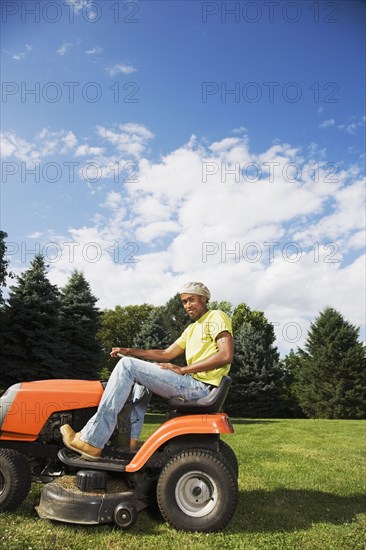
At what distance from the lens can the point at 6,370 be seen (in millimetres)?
20344

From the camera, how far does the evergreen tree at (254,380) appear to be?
34.0 m

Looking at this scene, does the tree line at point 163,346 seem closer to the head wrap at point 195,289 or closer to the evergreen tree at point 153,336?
the evergreen tree at point 153,336

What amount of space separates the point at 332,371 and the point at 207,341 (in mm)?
33030

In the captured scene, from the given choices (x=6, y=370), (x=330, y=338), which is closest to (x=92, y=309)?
(x=6, y=370)

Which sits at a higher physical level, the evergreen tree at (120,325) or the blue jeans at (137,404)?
the evergreen tree at (120,325)

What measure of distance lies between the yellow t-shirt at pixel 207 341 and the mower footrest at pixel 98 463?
3.08 feet

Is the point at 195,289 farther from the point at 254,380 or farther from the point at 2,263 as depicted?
the point at 254,380

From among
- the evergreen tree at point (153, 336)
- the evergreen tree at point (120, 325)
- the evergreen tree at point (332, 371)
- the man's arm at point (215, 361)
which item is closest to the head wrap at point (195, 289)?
the man's arm at point (215, 361)

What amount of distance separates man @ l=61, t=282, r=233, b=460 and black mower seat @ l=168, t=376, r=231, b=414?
0.07 m

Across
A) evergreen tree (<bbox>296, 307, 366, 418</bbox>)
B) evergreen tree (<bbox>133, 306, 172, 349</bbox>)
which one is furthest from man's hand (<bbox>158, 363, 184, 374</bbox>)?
evergreen tree (<bbox>296, 307, 366, 418</bbox>)

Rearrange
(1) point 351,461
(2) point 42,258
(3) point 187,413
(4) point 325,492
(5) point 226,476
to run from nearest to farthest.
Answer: (5) point 226,476 → (3) point 187,413 → (4) point 325,492 → (1) point 351,461 → (2) point 42,258

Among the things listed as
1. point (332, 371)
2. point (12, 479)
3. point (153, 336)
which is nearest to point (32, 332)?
point (153, 336)

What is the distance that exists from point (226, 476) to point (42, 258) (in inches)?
814

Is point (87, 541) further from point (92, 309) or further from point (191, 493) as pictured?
point (92, 309)
